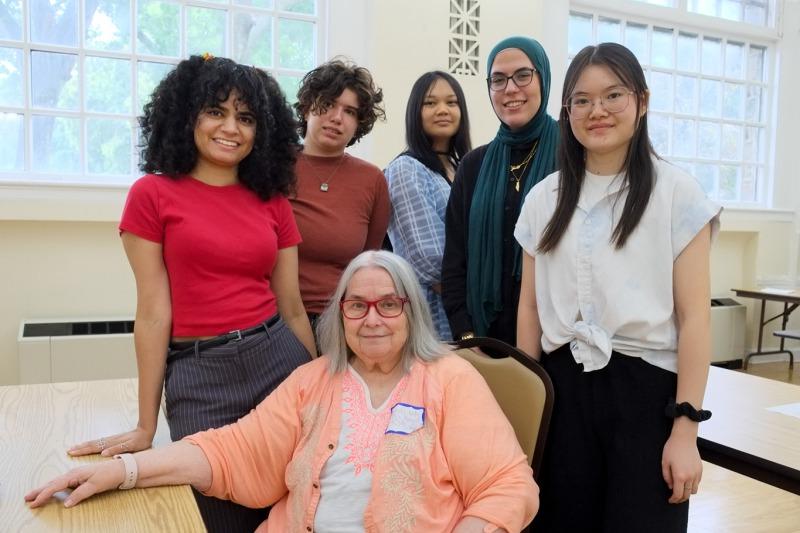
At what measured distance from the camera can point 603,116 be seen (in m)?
1.47

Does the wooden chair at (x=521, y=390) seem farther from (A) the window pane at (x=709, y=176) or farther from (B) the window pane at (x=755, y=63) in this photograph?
(B) the window pane at (x=755, y=63)

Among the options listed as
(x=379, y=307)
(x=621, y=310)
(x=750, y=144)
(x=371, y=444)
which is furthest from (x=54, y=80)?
(x=750, y=144)

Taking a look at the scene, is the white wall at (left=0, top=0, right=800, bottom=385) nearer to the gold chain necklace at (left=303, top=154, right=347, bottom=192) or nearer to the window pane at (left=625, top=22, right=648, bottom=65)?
the window pane at (left=625, top=22, right=648, bottom=65)

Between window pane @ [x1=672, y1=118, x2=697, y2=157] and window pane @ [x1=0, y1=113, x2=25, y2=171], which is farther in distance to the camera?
window pane @ [x1=672, y1=118, x2=697, y2=157]

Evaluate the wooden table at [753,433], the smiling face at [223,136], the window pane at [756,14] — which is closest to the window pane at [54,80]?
the smiling face at [223,136]

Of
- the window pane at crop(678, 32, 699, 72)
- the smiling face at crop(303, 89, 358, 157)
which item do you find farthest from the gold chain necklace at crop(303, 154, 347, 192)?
the window pane at crop(678, 32, 699, 72)

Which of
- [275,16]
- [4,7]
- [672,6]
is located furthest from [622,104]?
[672,6]

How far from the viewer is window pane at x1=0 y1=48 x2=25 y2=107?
3613 mm

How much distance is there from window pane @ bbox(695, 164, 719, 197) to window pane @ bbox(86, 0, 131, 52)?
470cm

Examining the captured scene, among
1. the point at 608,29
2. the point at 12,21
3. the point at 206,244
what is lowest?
the point at 206,244

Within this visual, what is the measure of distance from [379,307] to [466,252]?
1.57 ft

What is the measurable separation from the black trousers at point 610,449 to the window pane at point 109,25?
3.31 metres

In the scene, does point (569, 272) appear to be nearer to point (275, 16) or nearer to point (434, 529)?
point (434, 529)

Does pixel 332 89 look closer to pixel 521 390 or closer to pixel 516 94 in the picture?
pixel 516 94
